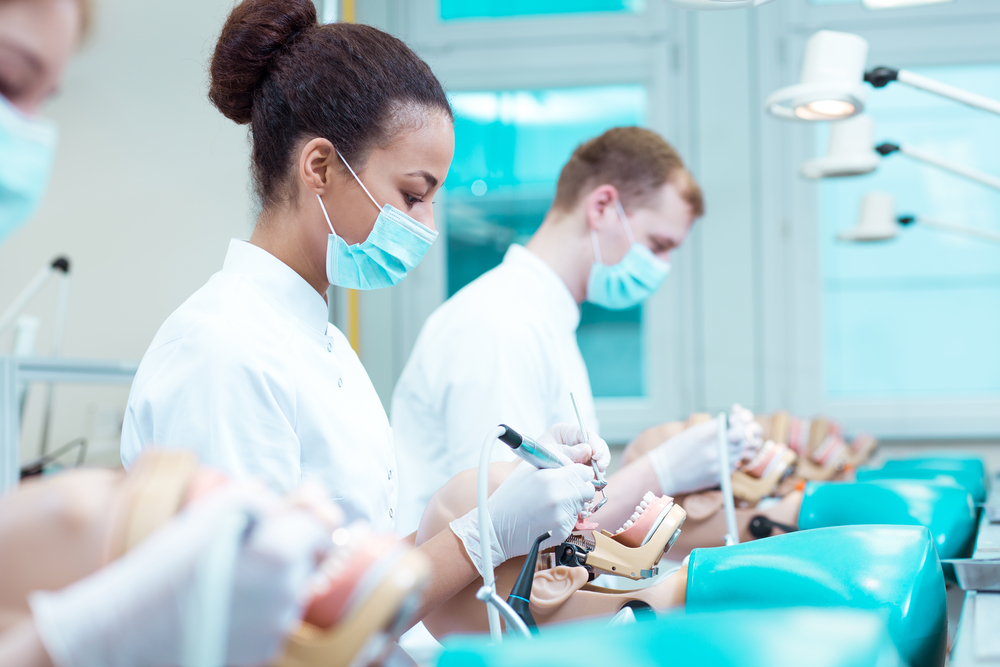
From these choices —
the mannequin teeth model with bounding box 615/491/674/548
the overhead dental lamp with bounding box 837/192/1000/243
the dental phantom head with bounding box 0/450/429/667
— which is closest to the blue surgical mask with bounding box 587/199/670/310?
the mannequin teeth model with bounding box 615/491/674/548

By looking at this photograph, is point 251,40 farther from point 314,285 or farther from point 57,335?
point 57,335

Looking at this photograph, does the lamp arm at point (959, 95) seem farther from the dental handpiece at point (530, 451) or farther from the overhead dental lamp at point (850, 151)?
the dental handpiece at point (530, 451)

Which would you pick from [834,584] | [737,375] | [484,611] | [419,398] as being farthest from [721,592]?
[737,375]

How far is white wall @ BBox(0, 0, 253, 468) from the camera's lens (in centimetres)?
299

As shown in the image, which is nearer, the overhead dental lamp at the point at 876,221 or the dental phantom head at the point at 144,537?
the dental phantom head at the point at 144,537

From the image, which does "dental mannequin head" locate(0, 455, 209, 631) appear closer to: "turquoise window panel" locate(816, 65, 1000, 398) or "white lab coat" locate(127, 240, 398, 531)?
"white lab coat" locate(127, 240, 398, 531)

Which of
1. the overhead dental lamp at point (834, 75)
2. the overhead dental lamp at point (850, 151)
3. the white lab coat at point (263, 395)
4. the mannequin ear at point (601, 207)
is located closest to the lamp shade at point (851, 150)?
the overhead dental lamp at point (850, 151)

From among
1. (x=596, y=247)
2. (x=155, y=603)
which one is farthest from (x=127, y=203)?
(x=155, y=603)

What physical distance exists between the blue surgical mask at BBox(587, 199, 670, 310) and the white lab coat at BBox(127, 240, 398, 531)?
2.96 ft

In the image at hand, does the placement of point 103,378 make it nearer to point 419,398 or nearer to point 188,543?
point 419,398

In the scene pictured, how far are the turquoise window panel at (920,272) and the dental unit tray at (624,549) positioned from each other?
2694 mm

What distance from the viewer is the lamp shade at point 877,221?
2.90 m

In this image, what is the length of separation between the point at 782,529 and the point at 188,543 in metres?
1.47

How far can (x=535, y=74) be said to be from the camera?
12.1 ft
